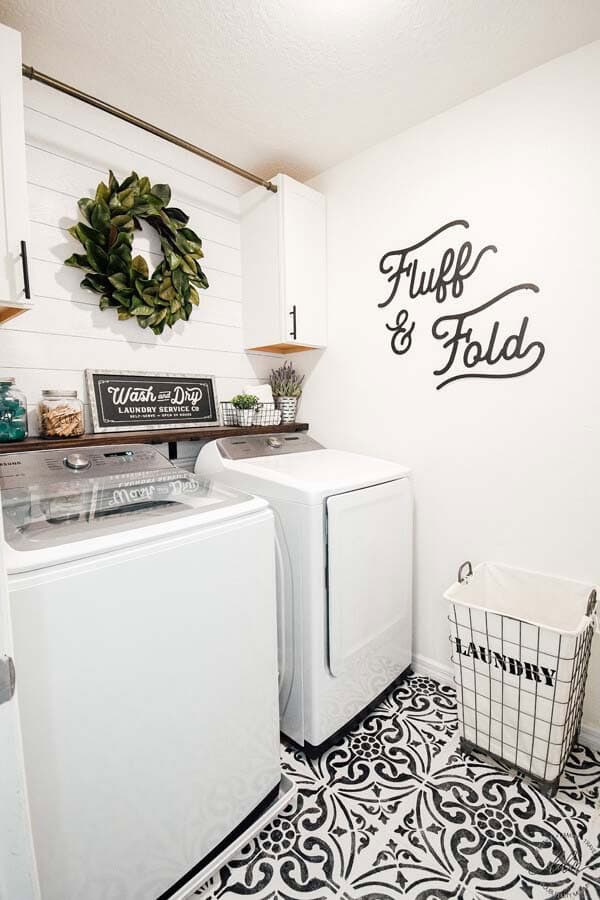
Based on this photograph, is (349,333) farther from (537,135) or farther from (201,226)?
(537,135)

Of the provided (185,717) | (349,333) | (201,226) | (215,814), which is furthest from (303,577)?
(201,226)

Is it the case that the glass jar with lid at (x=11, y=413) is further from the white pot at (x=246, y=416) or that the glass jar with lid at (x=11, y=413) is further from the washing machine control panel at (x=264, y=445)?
the white pot at (x=246, y=416)

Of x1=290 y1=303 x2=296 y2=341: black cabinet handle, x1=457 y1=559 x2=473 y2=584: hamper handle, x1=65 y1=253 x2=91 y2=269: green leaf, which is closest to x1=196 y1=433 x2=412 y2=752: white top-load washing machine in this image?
x1=457 y1=559 x2=473 y2=584: hamper handle

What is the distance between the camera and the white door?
2.32 feet

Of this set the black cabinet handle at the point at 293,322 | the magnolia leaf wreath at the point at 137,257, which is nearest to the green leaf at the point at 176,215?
the magnolia leaf wreath at the point at 137,257

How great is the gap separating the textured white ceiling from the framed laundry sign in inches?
44.3

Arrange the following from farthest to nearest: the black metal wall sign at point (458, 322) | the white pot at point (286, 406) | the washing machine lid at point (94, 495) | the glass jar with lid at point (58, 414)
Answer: the white pot at point (286, 406) → the black metal wall sign at point (458, 322) → the glass jar with lid at point (58, 414) → the washing machine lid at point (94, 495)

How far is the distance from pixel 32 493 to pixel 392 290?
68.8 inches

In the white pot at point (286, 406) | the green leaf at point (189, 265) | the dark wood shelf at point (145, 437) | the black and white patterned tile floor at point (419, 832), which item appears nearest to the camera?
the black and white patterned tile floor at point (419, 832)

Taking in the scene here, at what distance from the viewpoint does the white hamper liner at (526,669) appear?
1.46 metres

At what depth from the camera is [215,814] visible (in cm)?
126

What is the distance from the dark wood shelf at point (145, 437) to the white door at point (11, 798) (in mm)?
982

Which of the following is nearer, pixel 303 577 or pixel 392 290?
pixel 303 577

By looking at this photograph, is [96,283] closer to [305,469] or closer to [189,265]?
[189,265]
